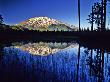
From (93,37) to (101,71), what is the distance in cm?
3203

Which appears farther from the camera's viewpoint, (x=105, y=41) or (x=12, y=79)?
(x=105, y=41)

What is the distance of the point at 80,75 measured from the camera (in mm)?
14523

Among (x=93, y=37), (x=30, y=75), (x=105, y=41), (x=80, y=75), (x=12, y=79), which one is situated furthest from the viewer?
(x=93, y=37)

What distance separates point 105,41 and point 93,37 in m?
7.47

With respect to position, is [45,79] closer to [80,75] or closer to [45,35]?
[80,75]

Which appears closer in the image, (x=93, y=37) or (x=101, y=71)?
(x=101, y=71)

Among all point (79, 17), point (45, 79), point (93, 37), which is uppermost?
point (79, 17)

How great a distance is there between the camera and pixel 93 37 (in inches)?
1919

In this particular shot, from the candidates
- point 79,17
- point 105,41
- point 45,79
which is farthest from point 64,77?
point 79,17

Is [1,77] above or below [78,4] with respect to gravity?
below

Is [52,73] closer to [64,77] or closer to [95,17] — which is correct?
[64,77]

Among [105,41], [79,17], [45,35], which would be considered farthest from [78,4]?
[105,41]

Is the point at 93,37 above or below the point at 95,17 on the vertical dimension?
below

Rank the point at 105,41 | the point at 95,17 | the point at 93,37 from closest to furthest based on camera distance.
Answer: the point at 105,41 → the point at 93,37 → the point at 95,17
